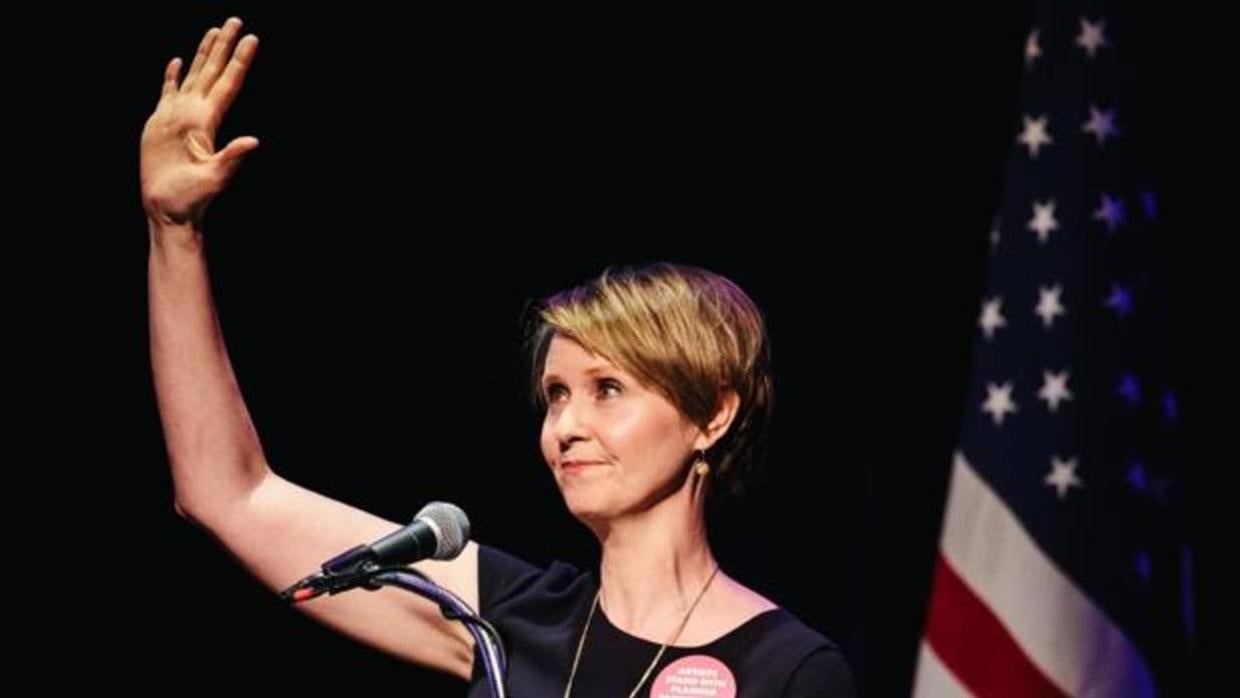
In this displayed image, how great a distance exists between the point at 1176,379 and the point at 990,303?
43 cm

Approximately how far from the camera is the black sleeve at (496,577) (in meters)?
2.46

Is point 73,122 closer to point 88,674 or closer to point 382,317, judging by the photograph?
point 382,317

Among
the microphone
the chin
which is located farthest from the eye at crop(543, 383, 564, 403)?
the microphone

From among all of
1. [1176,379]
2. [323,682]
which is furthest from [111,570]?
[1176,379]

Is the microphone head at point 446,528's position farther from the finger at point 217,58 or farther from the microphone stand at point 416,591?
the finger at point 217,58

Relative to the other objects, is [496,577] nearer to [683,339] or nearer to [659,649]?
[659,649]

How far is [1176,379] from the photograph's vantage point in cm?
355

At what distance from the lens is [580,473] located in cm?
231

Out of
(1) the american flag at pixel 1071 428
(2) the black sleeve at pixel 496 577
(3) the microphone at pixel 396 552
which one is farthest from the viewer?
(1) the american flag at pixel 1071 428

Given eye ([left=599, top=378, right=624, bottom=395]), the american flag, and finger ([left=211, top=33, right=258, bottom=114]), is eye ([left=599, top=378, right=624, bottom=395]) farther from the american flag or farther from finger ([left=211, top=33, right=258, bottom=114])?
the american flag

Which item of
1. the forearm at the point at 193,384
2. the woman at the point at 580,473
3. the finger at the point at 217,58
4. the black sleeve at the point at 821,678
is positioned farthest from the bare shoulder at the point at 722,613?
the finger at the point at 217,58

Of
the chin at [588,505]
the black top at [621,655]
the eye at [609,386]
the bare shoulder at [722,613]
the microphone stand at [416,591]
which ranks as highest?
the eye at [609,386]

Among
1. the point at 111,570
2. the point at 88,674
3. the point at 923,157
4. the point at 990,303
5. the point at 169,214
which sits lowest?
the point at 88,674

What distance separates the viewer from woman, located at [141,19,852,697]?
2.28 meters
